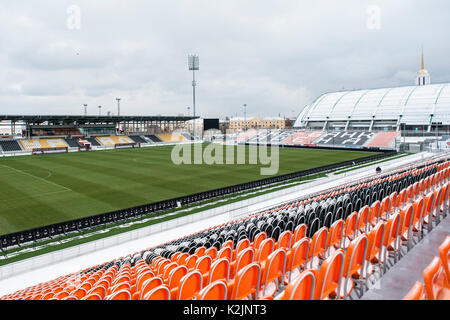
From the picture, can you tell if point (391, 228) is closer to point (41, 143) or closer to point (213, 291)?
point (213, 291)

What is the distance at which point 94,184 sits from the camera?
1058 inches

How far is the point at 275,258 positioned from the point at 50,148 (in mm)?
60872

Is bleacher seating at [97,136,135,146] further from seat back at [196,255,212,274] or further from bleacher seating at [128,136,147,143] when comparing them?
seat back at [196,255,212,274]

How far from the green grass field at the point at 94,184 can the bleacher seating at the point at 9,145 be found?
15810mm

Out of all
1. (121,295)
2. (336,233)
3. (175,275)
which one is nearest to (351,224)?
(336,233)

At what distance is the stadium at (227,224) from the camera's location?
380 centimetres

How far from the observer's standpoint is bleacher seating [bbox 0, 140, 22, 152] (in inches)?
2127

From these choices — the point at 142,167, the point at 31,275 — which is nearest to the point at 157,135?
the point at 142,167

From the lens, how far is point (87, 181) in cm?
2817

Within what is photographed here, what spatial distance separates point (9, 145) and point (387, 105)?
83.4 metres

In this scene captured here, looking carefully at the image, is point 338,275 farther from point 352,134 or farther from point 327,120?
point 327,120

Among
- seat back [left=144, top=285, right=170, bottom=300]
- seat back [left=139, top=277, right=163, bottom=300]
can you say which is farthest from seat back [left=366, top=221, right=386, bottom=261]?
seat back [left=139, top=277, right=163, bottom=300]

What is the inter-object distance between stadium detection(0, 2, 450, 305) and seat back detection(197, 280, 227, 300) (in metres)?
0.01

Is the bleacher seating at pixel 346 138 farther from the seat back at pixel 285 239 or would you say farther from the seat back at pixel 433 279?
the seat back at pixel 433 279
